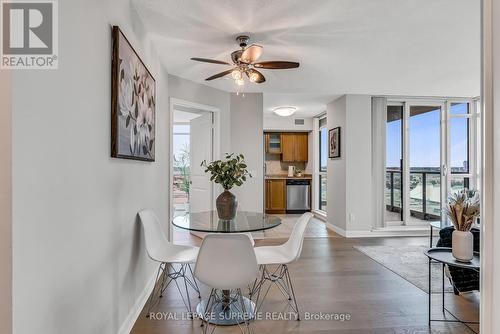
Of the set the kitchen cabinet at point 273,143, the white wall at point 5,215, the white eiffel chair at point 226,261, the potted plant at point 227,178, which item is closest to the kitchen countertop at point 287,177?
the kitchen cabinet at point 273,143

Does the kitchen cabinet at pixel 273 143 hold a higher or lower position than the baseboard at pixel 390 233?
higher

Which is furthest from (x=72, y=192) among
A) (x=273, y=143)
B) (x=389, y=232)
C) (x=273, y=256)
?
(x=273, y=143)

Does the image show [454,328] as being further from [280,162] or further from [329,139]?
[280,162]

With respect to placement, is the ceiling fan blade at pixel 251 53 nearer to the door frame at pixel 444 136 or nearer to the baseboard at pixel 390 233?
the door frame at pixel 444 136

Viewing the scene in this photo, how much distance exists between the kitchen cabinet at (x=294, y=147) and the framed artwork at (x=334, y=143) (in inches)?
74.5

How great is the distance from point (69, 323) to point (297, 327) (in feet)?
5.14

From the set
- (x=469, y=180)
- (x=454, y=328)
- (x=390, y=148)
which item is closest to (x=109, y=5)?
(x=454, y=328)

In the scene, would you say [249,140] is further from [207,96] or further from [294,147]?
[294,147]

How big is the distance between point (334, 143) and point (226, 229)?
381 cm

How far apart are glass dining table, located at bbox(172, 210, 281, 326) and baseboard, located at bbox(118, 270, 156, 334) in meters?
0.48

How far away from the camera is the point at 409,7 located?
2.29 meters

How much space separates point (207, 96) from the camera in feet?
14.7

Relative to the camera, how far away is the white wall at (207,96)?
13.2ft

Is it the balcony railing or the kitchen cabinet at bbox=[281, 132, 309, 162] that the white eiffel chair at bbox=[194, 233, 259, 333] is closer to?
the balcony railing
